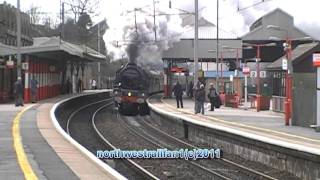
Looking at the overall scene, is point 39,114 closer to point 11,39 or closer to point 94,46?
point 11,39

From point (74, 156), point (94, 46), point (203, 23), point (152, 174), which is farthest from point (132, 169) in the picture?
point (94, 46)

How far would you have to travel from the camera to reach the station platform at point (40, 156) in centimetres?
1180

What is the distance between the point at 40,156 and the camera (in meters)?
14.3

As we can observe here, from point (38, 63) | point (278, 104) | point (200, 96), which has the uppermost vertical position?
point (38, 63)

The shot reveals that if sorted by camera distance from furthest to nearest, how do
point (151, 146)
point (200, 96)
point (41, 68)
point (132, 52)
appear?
point (132, 52) → point (41, 68) → point (200, 96) → point (151, 146)

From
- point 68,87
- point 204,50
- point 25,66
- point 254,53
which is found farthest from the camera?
point 254,53

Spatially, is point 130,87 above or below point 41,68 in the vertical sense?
below

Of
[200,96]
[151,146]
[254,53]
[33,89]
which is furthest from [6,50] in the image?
[254,53]

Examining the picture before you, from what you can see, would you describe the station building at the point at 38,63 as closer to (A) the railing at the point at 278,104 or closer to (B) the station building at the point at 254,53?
(B) the station building at the point at 254,53

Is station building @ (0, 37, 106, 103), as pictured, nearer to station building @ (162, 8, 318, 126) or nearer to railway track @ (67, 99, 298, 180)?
railway track @ (67, 99, 298, 180)

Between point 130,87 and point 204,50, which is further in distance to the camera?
point 204,50

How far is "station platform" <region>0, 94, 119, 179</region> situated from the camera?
1180 cm

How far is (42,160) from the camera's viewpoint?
13609 millimetres

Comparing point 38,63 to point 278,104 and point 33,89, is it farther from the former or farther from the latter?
point 278,104
